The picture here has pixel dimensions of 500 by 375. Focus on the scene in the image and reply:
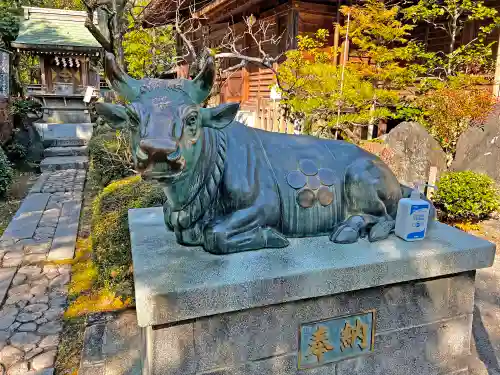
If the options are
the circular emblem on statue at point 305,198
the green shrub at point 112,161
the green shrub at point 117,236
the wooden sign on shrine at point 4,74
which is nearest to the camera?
the circular emblem on statue at point 305,198

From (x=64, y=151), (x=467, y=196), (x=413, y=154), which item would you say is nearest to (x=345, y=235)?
(x=467, y=196)

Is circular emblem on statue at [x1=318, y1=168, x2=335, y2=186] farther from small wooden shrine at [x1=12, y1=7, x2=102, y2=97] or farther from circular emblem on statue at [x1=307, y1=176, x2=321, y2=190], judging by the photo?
small wooden shrine at [x1=12, y1=7, x2=102, y2=97]

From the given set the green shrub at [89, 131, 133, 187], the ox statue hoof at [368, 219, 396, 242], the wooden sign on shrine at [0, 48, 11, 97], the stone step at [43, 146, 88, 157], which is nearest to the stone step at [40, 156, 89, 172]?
the stone step at [43, 146, 88, 157]

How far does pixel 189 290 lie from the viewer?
6.66ft

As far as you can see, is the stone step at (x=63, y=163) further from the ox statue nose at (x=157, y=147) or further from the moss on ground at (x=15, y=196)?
the ox statue nose at (x=157, y=147)

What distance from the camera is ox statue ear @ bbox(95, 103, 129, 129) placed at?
2137 millimetres

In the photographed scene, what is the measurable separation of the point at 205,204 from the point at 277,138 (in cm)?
77

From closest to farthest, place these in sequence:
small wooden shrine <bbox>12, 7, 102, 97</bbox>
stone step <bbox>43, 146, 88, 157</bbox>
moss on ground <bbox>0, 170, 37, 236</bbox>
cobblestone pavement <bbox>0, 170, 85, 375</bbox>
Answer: cobblestone pavement <bbox>0, 170, 85, 375</bbox> < moss on ground <bbox>0, 170, 37, 236</bbox> < stone step <bbox>43, 146, 88, 157</bbox> < small wooden shrine <bbox>12, 7, 102, 97</bbox>

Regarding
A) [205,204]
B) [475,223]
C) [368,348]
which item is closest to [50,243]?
[205,204]

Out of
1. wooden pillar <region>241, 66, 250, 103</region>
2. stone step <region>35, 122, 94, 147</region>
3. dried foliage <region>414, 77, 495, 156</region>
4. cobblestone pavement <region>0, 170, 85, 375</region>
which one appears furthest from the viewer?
stone step <region>35, 122, 94, 147</region>

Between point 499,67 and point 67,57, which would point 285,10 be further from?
point 67,57

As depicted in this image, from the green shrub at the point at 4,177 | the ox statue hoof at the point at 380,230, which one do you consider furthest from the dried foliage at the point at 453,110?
the green shrub at the point at 4,177

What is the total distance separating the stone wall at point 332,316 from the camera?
215 cm

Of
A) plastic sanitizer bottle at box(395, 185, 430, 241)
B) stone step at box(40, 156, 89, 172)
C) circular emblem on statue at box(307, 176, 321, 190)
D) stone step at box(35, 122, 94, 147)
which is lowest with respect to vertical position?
stone step at box(40, 156, 89, 172)
